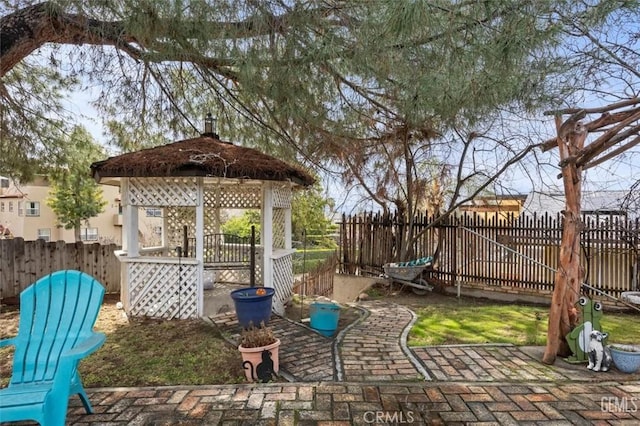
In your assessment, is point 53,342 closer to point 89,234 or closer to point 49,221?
point 49,221

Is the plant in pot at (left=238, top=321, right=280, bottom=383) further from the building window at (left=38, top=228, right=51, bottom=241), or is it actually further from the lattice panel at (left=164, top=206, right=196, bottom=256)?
the building window at (left=38, top=228, right=51, bottom=241)

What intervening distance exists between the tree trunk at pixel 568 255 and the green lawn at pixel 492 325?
0.73 meters

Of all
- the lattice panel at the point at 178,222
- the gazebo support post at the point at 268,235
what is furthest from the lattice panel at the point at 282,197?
the lattice panel at the point at 178,222

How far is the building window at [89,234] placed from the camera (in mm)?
27641

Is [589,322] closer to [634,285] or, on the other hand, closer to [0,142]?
[634,285]

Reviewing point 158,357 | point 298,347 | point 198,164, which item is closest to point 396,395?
point 298,347

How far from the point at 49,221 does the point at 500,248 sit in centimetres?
2920

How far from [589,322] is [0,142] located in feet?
29.0

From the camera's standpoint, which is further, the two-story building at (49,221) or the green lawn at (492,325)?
the two-story building at (49,221)

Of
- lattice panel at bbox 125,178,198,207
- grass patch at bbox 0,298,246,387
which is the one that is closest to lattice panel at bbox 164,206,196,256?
lattice panel at bbox 125,178,198,207

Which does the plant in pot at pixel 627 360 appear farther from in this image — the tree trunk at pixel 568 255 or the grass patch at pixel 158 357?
the grass patch at pixel 158 357

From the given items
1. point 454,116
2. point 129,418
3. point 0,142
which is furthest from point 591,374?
point 0,142

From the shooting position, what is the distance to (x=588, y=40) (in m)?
3.57

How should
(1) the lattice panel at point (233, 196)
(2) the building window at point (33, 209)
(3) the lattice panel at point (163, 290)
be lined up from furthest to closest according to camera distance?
1. (2) the building window at point (33, 209)
2. (1) the lattice panel at point (233, 196)
3. (3) the lattice panel at point (163, 290)
